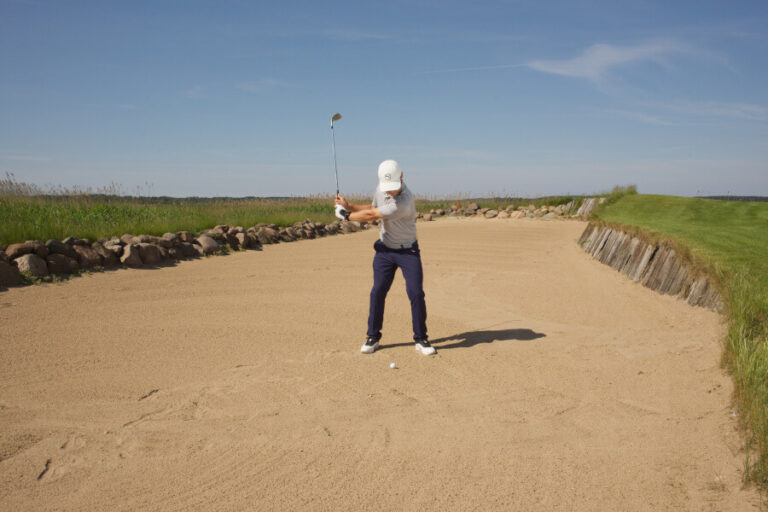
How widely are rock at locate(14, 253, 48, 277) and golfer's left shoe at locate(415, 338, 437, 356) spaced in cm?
645

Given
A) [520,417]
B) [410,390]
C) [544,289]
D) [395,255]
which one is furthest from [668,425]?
[544,289]

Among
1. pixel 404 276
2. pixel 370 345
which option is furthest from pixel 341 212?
pixel 370 345

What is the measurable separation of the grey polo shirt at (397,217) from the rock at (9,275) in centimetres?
613

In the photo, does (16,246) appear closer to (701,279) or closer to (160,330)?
(160,330)

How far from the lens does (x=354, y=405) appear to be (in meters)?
4.39

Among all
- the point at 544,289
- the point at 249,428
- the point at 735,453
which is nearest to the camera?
the point at 735,453

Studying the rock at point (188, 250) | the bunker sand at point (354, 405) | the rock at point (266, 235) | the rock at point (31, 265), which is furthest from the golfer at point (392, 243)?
the rock at point (266, 235)

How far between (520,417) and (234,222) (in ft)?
45.9

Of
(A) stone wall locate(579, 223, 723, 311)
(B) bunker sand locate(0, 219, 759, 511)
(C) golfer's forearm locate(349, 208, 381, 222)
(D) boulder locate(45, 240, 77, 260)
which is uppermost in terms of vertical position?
(C) golfer's forearm locate(349, 208, 381, 222)

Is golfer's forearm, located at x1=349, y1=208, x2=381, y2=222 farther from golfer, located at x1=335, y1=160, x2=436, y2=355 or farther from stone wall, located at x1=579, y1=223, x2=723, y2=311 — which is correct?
stone wall, located at x1=579, y1=223, x2=723, y2=311

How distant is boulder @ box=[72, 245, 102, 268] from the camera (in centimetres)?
922

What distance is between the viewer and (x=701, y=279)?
691 centimetres

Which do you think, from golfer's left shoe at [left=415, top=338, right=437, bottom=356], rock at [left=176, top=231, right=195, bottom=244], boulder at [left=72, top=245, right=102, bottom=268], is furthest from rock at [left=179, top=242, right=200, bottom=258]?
golfer's left shoe at [left=415, top=338, right=437, bottom=356]

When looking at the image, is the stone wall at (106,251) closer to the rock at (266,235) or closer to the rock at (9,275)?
the rock at (9,275)
